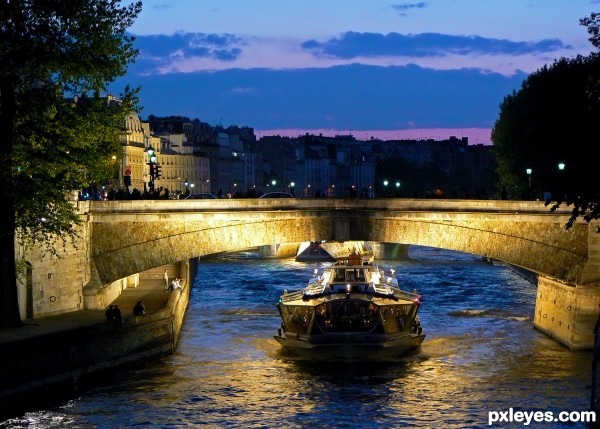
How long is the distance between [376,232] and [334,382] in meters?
9.97

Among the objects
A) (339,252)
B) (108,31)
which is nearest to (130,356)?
(108,31)

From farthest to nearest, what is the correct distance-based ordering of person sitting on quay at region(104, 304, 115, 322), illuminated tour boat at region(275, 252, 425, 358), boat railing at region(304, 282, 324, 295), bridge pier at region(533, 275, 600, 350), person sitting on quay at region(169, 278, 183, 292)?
person sitting on quay at region(169, 278, 183, 292) < boat railing at region(304, 282, 324, 295) < illuminated tour boat at region(275, 252, 425, 358) < bridge pier at region(533, 275, 600, 350) < person sitting on quay at region(104, 304, 115, 322)

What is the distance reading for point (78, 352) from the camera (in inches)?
1615

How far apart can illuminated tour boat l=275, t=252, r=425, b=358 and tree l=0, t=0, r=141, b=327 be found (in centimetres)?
1013

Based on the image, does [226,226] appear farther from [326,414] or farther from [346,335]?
[326,414]

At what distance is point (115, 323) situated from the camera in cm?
4316

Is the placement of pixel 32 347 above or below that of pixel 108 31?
below

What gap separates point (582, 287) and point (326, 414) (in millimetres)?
12387

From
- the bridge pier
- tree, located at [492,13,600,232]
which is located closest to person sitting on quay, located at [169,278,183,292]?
the bridge pier

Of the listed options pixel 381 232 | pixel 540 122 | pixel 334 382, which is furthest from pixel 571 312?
pixel 540 122

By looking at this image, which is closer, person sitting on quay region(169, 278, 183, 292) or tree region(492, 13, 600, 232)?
person sitting on quay region(169, 278, 183, 292)

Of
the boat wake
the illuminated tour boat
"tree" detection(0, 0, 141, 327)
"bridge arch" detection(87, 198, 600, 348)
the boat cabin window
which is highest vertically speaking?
"tree" detection(0, 0, 141, 327)

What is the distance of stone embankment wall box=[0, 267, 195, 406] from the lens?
37.6 meters

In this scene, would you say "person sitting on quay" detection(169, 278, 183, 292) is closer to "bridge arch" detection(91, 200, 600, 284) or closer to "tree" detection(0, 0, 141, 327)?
"bridge arch" detection(91, 200, 600, 284)
